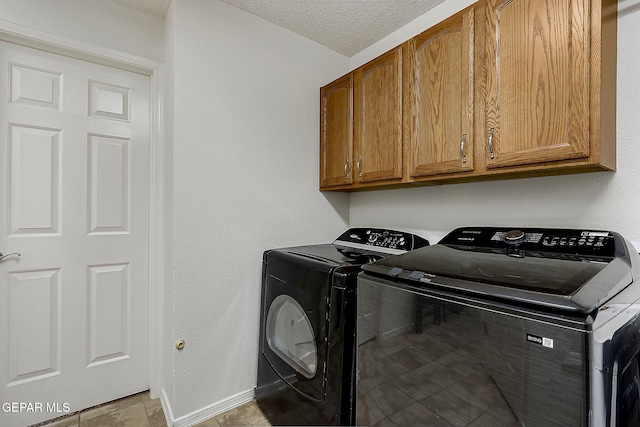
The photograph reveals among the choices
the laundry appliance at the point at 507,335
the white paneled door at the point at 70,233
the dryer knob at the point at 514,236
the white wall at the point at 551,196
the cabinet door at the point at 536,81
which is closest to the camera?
the laundry appliance at the point at 507,335

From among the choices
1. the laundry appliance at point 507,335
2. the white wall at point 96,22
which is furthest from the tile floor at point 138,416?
the white wall at point 96,22

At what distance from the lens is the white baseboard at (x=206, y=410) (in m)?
1.69

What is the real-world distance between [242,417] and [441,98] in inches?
80.6

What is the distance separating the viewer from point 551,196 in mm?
1420

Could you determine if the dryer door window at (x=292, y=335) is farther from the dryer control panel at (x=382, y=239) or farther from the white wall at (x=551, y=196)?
the white wall at (x=551, y=196)

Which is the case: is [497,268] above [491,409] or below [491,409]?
above

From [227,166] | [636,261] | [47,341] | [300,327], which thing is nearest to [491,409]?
[636,261]

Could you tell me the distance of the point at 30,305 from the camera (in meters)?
1.66

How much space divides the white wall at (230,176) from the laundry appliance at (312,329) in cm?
17

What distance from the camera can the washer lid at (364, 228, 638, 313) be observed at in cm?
80

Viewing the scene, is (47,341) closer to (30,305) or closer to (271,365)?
(30,305)

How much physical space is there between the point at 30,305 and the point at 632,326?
2.53 metres

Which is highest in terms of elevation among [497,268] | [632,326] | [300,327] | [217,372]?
[497,268]

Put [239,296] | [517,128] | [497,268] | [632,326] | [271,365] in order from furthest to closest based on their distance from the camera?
[239,296], [271,365], [517,128], [497,268], [632,326]
